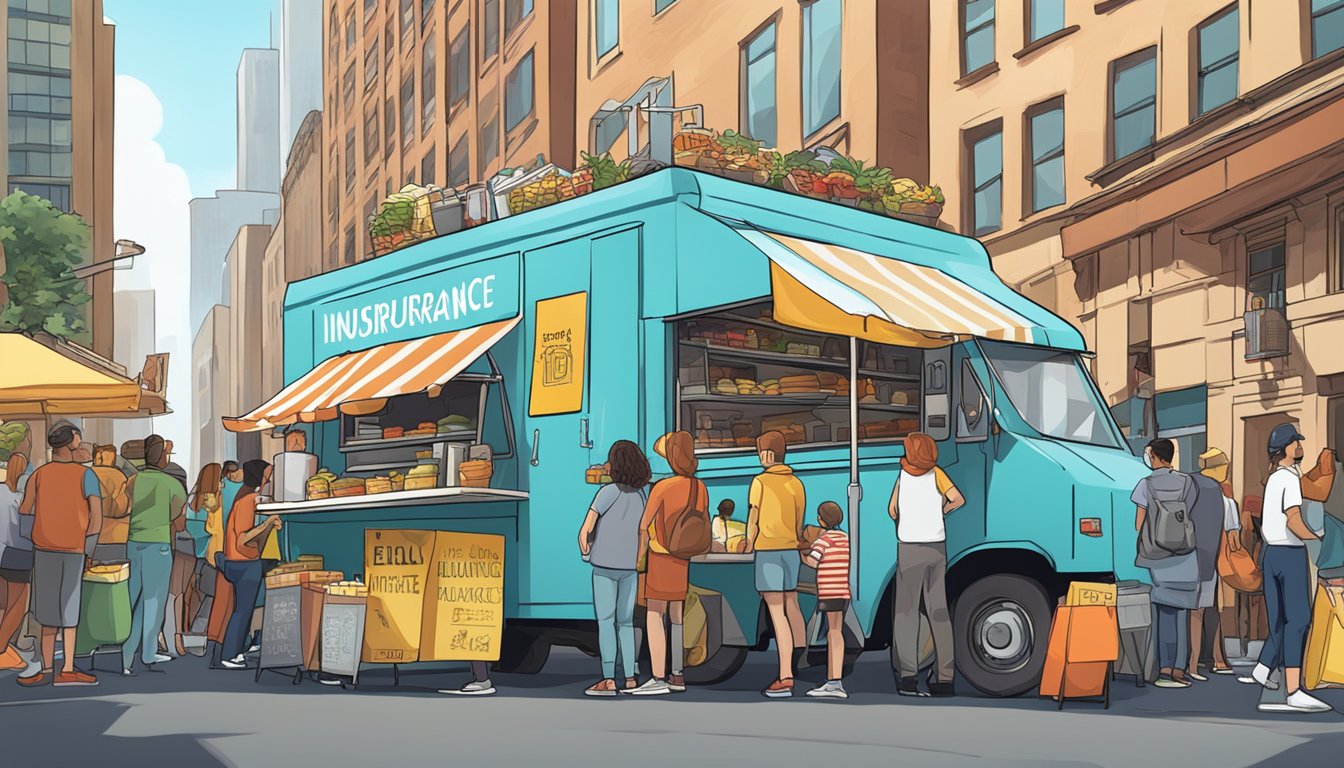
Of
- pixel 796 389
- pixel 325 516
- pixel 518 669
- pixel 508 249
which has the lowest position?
pixel 518 669

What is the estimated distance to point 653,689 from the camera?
11.4 meters

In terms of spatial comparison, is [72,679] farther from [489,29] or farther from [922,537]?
[489,29]

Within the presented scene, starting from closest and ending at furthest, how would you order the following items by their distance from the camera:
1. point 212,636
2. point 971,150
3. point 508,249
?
point 508,249
point 212,636
point 971,150

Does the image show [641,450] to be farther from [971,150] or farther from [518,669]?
[971,150]

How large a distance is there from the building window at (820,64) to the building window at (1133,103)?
5.07 m

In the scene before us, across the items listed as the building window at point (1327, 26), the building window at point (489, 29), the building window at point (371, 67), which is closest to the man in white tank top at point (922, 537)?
the building window at point (1327, 26)

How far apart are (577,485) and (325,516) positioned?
3.11m

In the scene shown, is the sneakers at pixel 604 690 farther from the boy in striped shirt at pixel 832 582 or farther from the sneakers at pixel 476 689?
the boy in striped shirt at pixel 832 582

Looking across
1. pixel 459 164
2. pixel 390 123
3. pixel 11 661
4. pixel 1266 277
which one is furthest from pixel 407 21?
pixel 11 661

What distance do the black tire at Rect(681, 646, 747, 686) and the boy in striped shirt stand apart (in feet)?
3.15

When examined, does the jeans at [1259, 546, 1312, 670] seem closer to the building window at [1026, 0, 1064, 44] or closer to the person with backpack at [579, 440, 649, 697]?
the person with backpack at [579, 440, 649, 697]

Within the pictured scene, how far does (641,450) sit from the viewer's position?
11930 mm

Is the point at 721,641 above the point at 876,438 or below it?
below

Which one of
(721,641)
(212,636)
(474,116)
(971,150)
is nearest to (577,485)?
(721,641)
